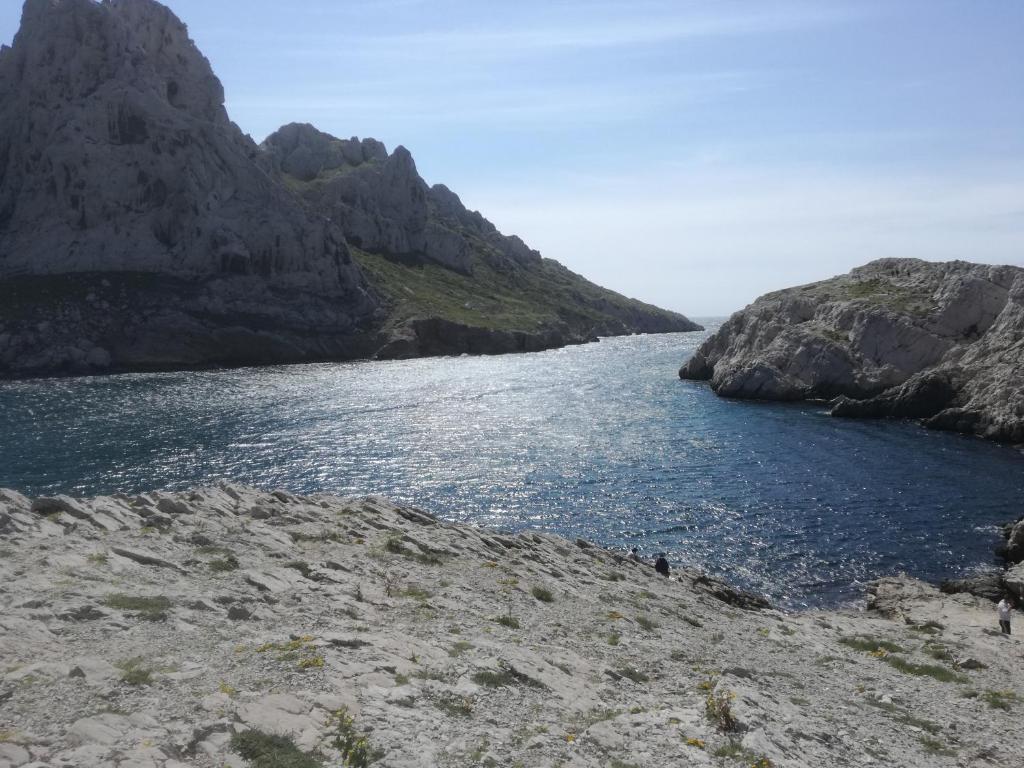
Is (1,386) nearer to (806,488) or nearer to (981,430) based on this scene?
(806,488)

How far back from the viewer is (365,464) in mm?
66812

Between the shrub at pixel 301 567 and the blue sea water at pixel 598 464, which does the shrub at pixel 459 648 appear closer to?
the shrub at pixel 301 567

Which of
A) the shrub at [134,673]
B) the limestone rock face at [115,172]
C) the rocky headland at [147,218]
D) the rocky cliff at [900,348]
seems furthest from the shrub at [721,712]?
the limestone rock face at [115,172]

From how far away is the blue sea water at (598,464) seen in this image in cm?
4731

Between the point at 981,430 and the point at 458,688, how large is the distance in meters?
82.3

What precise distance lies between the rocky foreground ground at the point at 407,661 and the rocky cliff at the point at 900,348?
200 feet

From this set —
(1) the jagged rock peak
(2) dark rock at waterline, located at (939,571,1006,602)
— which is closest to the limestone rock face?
(1) the jagged rock peak

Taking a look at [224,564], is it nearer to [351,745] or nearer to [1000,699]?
[351,745]

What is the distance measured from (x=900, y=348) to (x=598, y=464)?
5824cm

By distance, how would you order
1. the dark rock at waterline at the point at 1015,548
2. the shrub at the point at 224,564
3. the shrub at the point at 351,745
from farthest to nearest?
1. the dark rock at waterline at the point at 1015,548
2. the shrub at the point at 224,564
3. the shrub at the point at 351,745

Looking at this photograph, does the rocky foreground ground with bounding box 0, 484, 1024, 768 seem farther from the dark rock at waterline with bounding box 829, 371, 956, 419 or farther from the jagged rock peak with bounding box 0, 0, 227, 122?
the jagged rock peak with bounding box 0, 0, 227, 122

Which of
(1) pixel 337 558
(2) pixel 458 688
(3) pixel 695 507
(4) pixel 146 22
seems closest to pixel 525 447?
(3) pixel 695 507

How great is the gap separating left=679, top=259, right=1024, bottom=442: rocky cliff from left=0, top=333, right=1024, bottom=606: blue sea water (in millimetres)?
5246

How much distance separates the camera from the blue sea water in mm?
47312
